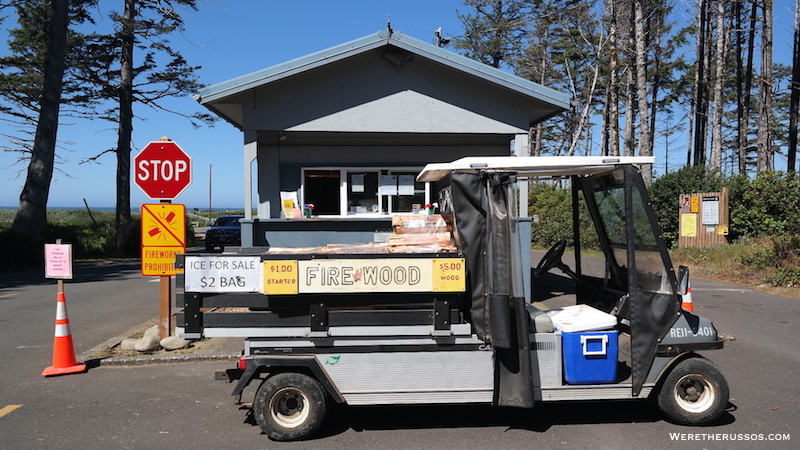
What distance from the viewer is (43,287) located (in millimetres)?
14172

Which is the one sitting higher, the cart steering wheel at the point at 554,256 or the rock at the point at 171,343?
the cart steering wheel at the point at 554,256

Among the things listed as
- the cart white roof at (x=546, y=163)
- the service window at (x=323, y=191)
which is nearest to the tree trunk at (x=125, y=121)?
the service window at (x=323, y=191)

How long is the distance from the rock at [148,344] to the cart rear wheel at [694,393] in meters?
6.03

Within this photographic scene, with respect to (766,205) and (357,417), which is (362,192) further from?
(766,205)

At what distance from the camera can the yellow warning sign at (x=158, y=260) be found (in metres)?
7.33

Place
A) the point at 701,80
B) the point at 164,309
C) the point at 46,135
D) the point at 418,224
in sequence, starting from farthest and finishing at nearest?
the point at 701,80, the point at 46,135, the point at 164,309, the point at 418,224

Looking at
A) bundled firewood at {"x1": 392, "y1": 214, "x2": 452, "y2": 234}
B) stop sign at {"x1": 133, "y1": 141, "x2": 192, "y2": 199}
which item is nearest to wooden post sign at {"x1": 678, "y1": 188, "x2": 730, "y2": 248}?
Answer: bundled firewood at {"x1": 392, "y1": 214, "x2": 452, "y2": 234}

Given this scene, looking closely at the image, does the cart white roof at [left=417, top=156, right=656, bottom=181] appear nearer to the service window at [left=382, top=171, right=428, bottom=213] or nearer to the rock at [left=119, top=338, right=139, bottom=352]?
the rock at [left=119, top=338, right=139, bottom=352]

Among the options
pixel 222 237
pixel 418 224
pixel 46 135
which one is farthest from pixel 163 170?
pixel 222 237

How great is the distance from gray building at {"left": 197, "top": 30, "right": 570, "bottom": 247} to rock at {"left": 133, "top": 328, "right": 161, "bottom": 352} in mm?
2735

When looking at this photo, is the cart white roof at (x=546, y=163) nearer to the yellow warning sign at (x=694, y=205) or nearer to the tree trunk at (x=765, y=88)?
the yellow warning sign at (x=694, y=205)

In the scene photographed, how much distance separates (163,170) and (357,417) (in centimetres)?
438

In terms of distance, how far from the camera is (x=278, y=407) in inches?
176

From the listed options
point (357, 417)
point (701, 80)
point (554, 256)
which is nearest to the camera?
point (357, 417)
